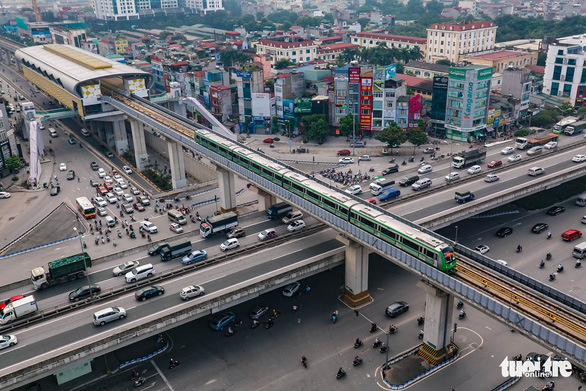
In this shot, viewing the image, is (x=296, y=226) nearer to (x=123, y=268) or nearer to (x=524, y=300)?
(x=123, y=268)

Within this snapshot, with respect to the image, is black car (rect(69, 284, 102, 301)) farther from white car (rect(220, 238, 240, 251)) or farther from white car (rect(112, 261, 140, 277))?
white car (rect(220, 238, 240, 251))

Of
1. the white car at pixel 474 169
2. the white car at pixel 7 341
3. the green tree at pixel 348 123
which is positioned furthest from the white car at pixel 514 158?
the white car at pixel 7 341

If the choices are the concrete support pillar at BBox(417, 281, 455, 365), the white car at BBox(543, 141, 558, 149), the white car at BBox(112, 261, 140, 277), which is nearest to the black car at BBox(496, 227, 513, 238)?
the white car at BBox(543, 141, 558, 149)

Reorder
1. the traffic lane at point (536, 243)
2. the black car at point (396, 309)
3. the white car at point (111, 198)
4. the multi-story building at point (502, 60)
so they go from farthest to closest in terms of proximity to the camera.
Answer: the multi-story building at point (502, 60)
the white car at point (111, 198)
the traffic lane at point (536, 243)
the black car at point (396, 309)

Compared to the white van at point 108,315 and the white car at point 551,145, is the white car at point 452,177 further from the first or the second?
the white van at point 108,315

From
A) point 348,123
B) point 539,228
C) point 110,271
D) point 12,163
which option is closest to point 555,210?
point 539,228
